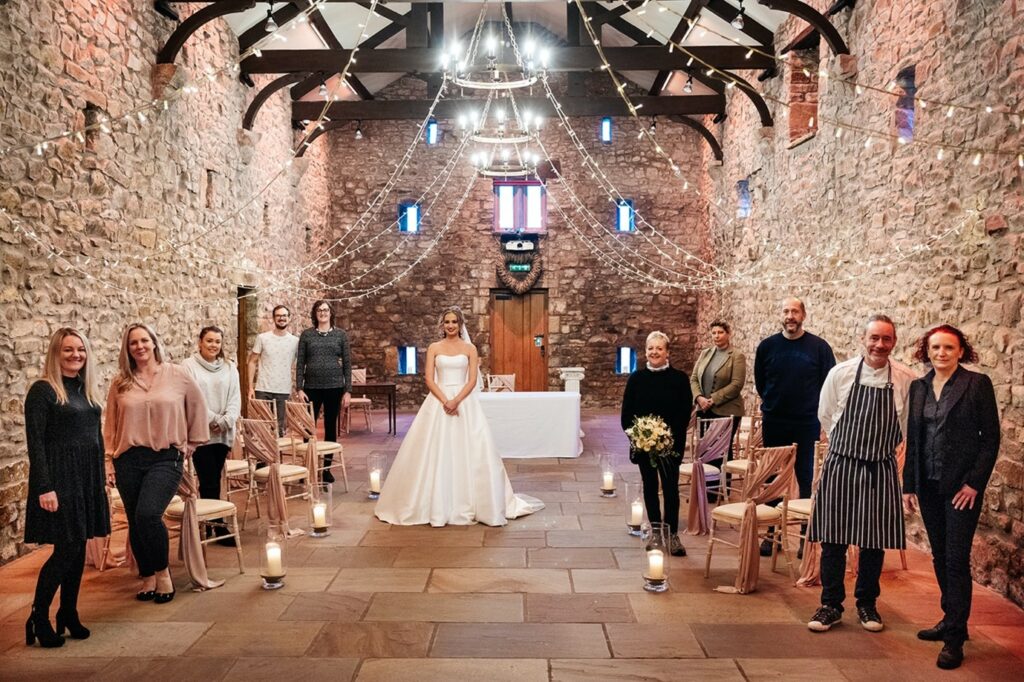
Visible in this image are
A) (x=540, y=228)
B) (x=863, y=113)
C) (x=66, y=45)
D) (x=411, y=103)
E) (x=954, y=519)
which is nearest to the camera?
(x=954, y=519)

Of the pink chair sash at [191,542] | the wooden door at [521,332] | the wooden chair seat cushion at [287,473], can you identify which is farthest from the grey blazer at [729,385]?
the wooden door at [521,332]

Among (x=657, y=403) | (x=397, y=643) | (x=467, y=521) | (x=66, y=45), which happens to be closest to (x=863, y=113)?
(x=657, y=403)

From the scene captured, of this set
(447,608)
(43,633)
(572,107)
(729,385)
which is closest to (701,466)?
(729,385)

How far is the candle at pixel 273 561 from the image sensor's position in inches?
165

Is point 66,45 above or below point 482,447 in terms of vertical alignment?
above

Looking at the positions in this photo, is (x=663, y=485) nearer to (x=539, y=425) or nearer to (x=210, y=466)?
(x=210, y=466)

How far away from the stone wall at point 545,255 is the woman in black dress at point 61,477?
385 inches

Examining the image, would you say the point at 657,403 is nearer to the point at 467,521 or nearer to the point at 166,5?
the point at 467,521

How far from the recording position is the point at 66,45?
5500mm

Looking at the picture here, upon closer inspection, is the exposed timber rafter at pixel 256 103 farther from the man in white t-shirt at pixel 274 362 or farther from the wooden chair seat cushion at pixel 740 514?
the wooden chair seat cushion at pixel 740 514

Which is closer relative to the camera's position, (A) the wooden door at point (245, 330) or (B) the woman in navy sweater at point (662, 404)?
(B) the woman in navy sweater at point (662, 404)

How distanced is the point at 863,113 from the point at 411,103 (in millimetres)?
6275

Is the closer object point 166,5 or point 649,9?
point 166,5

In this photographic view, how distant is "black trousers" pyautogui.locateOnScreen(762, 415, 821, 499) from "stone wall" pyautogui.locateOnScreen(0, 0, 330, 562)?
14.7 feet
